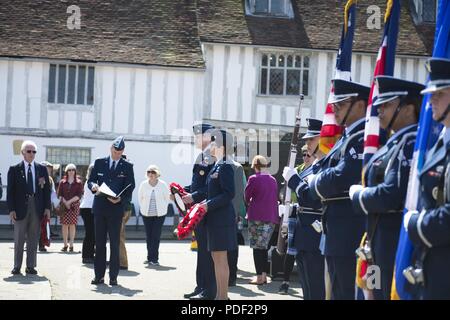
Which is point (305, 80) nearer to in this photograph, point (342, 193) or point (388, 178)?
point (342, 193)

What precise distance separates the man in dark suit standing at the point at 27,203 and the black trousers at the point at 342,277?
680cm

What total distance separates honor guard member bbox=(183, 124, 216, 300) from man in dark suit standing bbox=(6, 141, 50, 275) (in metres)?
3.20

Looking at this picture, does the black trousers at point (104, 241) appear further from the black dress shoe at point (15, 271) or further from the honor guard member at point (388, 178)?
the honor guard member at point (388, 178)

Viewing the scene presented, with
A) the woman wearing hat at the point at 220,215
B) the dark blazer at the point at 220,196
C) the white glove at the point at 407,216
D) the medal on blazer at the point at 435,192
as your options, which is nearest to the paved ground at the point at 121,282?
the woman wearing hat at the point at 220,215

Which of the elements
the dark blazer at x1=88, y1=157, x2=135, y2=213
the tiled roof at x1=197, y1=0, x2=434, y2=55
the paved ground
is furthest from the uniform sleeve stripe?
the tiled roof at x1=197, y1=0, x2=434, y2=55

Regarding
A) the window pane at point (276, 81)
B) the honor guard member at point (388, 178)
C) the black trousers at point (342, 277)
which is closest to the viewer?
the honor guard member at point (388, 178)

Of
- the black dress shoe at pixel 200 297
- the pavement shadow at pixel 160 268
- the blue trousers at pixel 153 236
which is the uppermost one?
the blue trousers at pixel 153 236

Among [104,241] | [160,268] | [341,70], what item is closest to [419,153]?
[341,70]

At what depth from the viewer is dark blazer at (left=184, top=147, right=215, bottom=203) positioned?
33.0 feet

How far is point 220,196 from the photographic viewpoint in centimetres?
925

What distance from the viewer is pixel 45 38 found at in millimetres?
27359

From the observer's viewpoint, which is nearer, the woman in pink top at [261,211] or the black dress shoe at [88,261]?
the woman in pink top at [261,211]

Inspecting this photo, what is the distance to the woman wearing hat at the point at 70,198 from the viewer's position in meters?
17.4

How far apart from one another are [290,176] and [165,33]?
21601 mm
